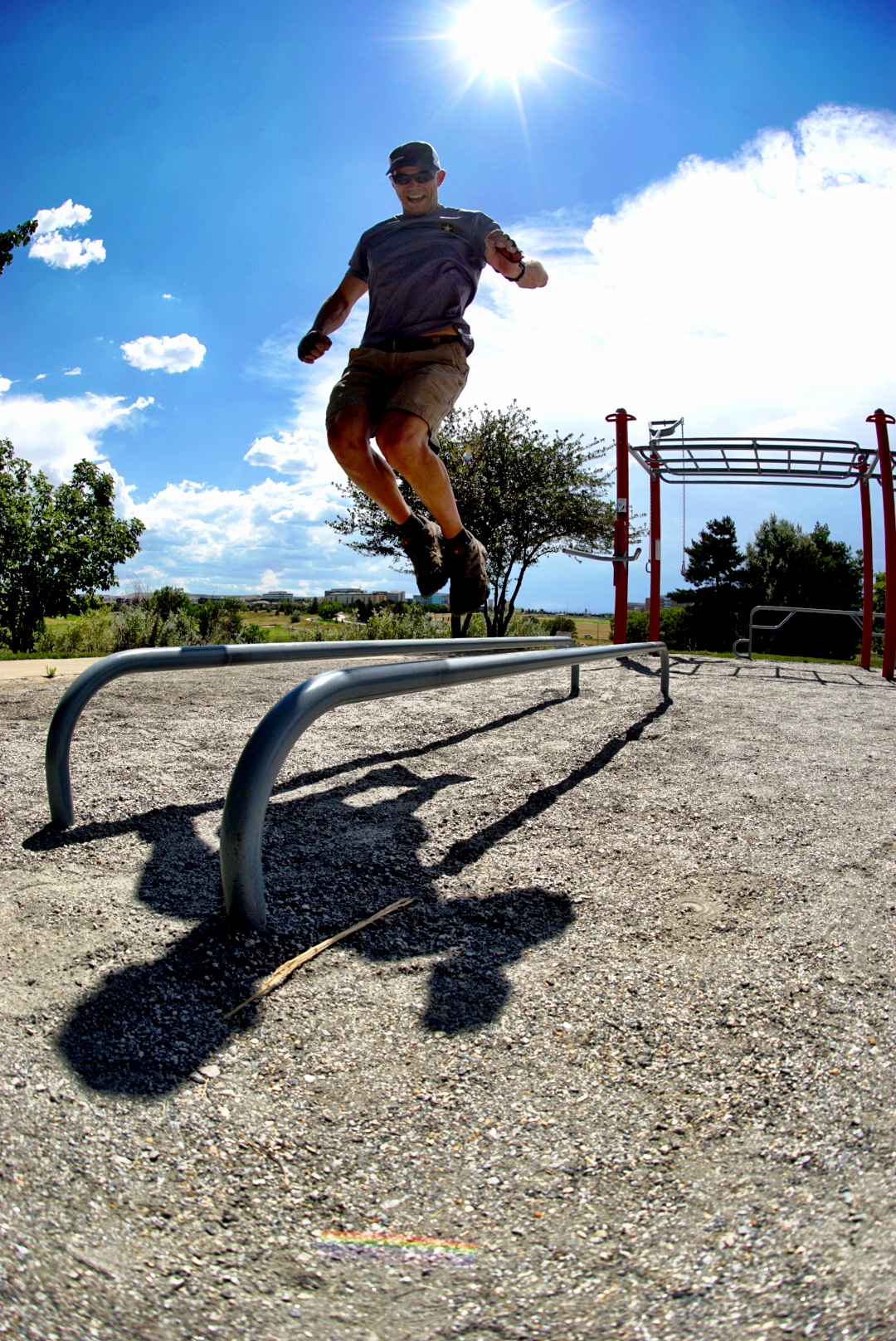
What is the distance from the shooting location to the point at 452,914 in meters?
1.45

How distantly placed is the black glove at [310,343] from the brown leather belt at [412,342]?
32cm

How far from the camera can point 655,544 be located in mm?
6906

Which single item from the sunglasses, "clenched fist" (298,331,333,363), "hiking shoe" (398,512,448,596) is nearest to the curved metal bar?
"hiking shoe" (398,512,448,596)

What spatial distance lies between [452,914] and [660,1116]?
59cm

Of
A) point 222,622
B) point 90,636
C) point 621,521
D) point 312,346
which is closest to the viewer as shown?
point 312,346

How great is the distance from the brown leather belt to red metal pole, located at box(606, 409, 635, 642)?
431 centimetres

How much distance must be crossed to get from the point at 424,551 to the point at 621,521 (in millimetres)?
4188

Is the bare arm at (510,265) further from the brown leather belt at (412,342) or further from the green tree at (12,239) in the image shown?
the green tree at (12,239)

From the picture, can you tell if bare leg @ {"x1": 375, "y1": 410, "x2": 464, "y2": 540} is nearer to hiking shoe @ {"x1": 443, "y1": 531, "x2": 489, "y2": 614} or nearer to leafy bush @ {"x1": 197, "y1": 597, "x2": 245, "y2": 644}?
hiking shoe @ {"x1": 443, "y1": 531, "x2": 489, "y2": 614}

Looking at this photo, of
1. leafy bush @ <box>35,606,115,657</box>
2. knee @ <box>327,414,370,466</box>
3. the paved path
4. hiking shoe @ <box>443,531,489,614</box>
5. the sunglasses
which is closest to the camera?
knee @ <box>327,414,370,466</box>

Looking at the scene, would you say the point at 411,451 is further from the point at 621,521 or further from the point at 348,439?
the point at 621,521

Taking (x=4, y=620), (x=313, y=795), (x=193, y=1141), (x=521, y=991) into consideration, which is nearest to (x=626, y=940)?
(x=521, y=991)

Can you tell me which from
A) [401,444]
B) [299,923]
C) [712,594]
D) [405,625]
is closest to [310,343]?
[401,444]

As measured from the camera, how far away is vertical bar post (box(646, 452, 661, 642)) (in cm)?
691
